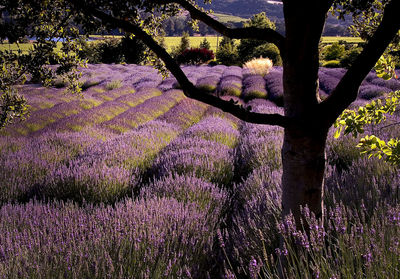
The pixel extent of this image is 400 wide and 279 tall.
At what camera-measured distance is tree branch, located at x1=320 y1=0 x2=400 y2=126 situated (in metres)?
1.18

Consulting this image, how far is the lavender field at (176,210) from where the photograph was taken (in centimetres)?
153

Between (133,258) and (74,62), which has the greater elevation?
(74,62)

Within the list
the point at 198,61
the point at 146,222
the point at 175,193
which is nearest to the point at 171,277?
the point at 146,222

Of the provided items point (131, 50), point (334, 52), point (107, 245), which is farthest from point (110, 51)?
point (107, 245)

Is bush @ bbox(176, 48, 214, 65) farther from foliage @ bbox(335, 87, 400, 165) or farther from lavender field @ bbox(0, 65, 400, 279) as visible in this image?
foliage @ bbox(335, 87, 400, 165)

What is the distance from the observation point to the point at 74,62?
8.27 feet

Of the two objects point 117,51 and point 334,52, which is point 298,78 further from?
point 334,52

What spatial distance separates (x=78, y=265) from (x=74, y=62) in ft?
5.54

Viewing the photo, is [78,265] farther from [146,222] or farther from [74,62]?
[74,62]

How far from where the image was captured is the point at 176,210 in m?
2.38

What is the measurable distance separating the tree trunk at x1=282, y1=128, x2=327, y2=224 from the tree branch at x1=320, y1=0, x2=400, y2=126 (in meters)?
0.13

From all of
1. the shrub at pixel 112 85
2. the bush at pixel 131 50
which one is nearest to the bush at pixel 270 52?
the bush at pixel 131 50

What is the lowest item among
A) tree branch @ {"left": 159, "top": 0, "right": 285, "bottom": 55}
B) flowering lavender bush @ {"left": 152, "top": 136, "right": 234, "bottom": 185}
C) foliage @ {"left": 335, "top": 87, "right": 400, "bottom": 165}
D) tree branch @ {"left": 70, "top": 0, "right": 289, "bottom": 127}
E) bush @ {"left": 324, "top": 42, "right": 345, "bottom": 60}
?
flowering lavender bush @ {"left": 152, "top": 136, "right": 234, "bottom": 185}

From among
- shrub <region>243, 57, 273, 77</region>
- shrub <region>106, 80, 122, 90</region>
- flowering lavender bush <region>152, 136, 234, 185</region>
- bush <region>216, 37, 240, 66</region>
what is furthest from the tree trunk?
bush <region>216, 37, 240, 66</region>
